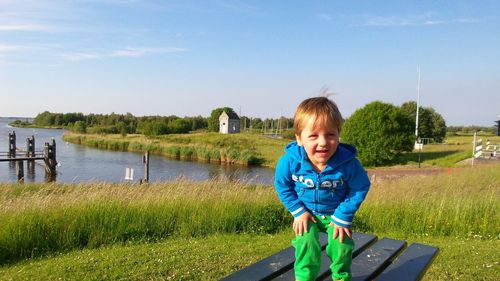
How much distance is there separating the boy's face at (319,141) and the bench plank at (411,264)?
1.00 m

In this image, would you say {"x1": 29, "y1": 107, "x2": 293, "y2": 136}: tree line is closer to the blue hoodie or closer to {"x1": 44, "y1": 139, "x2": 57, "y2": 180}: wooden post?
{"x1": 44, "y1": 139, "x2": 57, "y2": 180}: wooden post

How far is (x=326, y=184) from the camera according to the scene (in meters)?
2.36

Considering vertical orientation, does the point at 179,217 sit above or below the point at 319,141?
below

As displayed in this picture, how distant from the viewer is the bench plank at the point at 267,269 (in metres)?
2.38

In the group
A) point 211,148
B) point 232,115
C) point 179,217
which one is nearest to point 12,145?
point 211,148

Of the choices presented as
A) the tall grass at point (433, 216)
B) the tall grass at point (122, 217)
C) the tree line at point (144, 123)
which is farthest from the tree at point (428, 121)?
the tall grass at point (122, 217)

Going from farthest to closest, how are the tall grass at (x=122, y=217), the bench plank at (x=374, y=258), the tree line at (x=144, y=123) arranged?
the tree line at (x=144, y=123) < the tall grass at (x=122, y=217) < the bench plank at (x=374, y=258)

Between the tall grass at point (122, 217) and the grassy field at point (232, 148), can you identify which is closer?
the tall grass at point (122, 217)

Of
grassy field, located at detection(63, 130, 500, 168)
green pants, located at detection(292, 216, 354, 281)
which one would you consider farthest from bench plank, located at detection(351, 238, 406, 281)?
grassy field, located at detection(63, 130, 500, 168)

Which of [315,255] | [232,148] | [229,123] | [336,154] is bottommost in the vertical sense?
[232,148]

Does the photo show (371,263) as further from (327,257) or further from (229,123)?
(229,123)

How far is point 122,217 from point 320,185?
4.97 meters

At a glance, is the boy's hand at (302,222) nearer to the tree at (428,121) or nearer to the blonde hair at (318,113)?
the blonde hair at (318,113)

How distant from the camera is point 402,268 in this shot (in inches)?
111
